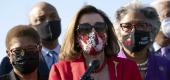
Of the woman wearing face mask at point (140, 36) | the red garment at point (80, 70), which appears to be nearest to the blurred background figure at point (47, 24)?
the woman wearing face mask at point (140, 36)

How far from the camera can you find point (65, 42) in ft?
23.0

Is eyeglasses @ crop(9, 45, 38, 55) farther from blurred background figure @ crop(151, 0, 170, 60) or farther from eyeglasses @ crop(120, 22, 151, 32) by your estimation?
blurred background figure @ crop(151, 0, 170, 60)

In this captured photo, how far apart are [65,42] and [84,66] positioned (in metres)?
0.44

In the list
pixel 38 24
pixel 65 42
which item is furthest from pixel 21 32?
pixel 38 24

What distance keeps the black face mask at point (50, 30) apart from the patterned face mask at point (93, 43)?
3.35 m

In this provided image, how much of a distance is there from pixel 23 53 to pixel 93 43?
1011mm

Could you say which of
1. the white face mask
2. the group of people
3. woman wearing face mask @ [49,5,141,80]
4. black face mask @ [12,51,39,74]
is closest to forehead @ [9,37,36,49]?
the group of people

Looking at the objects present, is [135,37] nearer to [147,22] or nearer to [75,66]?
[147,22]

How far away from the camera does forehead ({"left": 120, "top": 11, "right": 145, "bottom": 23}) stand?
25.4 ft

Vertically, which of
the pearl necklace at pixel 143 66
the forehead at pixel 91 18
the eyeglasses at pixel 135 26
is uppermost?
the forehead at pixel 91 18

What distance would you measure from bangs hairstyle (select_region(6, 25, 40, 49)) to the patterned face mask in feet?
2.53

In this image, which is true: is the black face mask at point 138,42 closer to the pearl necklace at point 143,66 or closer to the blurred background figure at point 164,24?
the pearl necklace at point 143,66

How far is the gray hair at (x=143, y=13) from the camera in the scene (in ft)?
25.9

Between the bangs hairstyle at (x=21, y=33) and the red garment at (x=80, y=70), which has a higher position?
the bangs hairstyle at (x=21, y=33)
